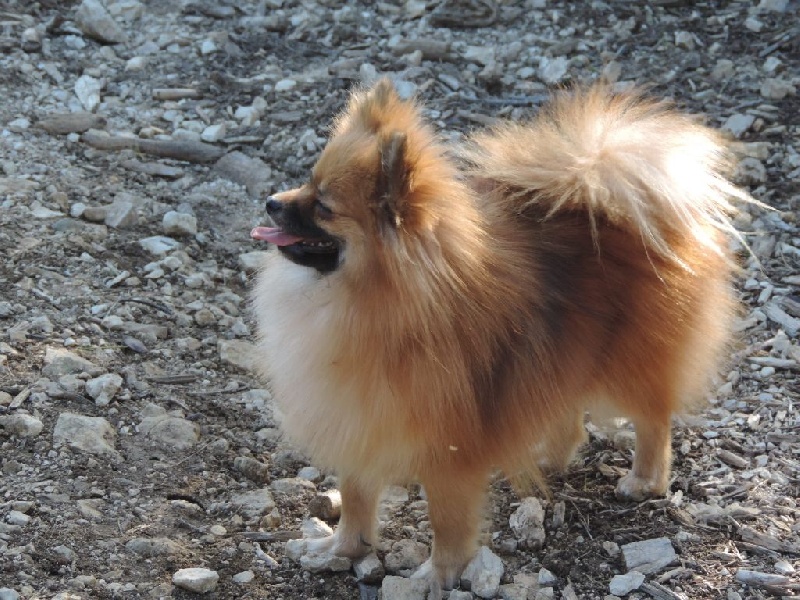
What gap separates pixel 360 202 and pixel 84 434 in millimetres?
1594

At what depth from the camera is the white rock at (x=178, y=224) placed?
527 centimetres

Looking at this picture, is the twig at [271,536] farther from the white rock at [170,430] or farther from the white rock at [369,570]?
the white rock at [170,430]

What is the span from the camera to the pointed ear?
3.03 meters

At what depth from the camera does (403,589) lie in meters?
3.61

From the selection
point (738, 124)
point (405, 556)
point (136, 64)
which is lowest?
point (405, 556)

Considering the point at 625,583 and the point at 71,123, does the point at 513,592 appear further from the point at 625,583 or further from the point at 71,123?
the point at 71,123

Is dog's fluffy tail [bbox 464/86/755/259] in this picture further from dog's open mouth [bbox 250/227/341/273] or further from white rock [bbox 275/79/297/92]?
white rock [bbox 275/79/297/92]

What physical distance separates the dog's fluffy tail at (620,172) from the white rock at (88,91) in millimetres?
3191

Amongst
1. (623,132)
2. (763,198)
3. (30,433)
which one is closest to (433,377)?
(623,132)

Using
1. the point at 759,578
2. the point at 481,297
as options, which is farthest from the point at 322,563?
the point at 759,578

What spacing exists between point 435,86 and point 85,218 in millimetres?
2419

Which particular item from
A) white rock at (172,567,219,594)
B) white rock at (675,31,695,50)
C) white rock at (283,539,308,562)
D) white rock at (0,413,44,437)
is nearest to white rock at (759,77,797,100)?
white rock at (675,31,695,50)

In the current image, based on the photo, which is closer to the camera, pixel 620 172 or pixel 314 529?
pixel 620 172

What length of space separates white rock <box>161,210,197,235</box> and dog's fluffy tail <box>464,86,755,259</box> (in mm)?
2010
